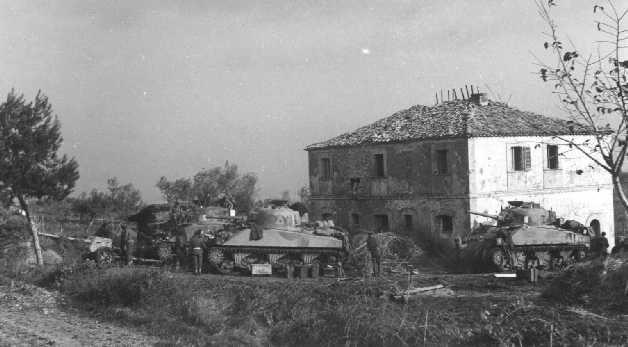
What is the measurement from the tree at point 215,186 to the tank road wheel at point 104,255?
1639 centimetres

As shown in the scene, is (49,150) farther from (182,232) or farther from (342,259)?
(342,259)

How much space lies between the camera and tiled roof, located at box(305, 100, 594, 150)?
27.7 meters

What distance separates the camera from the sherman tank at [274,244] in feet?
68.8

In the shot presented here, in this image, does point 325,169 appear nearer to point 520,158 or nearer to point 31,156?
point 520,158

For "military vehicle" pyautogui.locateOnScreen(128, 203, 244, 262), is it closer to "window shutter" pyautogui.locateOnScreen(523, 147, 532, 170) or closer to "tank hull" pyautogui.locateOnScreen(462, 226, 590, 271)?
"tank hull" pyautogui.locateOnScreen(462, 226, 590, 271)

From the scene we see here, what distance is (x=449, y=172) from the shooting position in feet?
89.9


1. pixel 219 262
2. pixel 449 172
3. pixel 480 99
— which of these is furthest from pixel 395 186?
pixel 219 262

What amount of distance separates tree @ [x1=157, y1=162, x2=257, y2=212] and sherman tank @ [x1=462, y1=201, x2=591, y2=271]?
19272mm

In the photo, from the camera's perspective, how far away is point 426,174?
2817cm

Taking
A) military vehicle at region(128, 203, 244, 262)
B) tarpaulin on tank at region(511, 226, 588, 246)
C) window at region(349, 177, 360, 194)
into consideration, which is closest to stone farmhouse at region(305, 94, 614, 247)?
window at region(349, 177, 360, 194)

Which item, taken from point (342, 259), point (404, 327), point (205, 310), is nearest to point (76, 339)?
point (205, 310)

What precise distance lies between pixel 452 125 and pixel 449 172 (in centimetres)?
206

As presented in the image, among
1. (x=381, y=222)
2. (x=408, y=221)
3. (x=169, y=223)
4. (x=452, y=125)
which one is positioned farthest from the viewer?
(x=381, y=222)

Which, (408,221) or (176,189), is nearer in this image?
(408,221)
